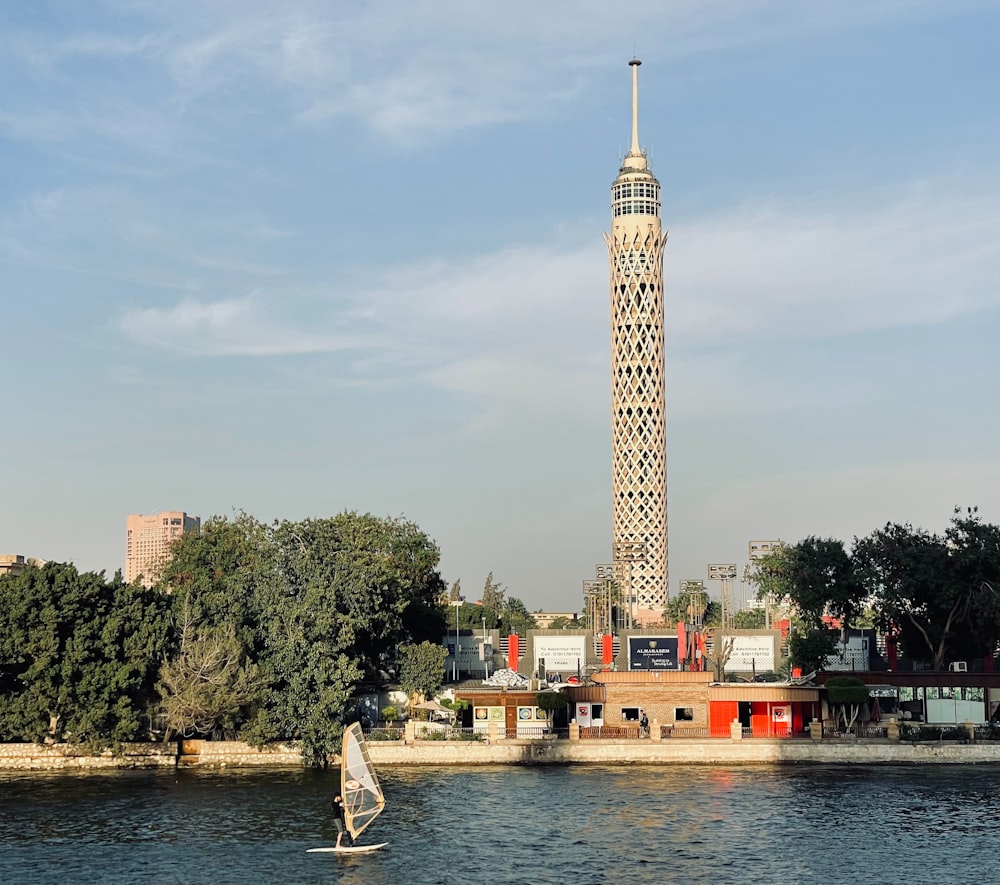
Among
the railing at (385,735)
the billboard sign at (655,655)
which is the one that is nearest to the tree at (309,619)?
the railing at (385,735)

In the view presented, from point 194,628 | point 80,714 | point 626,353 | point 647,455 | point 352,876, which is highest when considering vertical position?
point 626,353

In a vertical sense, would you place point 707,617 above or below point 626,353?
below

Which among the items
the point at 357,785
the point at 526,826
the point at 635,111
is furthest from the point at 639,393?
the point at 357,785

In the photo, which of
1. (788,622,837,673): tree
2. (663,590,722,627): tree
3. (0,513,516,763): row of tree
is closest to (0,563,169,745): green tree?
(0,513,516,763): row of tree

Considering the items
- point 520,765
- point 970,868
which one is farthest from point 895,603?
point 970,868

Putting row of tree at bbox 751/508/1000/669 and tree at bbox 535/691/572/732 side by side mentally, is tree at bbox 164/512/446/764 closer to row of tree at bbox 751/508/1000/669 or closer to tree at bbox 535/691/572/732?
tree at bbox 535/691/572/732

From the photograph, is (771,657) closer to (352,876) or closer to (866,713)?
(866,713)

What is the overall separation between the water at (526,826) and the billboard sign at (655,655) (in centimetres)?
1554

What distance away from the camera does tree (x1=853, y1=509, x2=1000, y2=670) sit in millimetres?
93125

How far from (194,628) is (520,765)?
2298 cm

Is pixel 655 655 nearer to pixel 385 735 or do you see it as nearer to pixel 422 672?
pixel 422 672

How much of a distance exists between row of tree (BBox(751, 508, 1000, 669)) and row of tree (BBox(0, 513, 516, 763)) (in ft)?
117

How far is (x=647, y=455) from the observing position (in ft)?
614

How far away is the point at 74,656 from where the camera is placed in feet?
245
